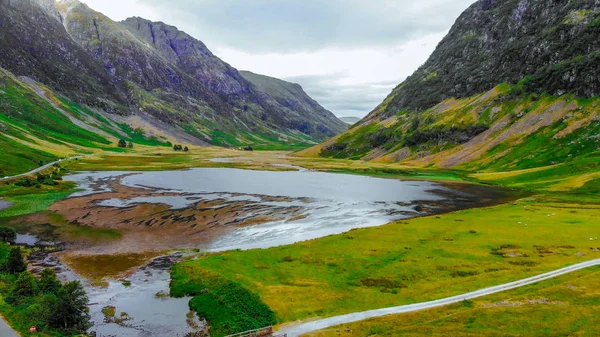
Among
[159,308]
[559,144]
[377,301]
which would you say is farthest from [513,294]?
[559,144]

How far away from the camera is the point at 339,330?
3575 centimetres

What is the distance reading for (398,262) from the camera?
5688 cm

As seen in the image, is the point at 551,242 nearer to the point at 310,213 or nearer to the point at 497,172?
the point at 310,213

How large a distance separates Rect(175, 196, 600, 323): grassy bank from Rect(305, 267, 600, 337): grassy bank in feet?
13.7

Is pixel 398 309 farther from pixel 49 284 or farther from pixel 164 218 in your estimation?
pixel 164 218

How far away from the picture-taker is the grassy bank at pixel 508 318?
33.1 metres

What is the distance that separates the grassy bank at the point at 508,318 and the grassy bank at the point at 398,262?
4170 mm

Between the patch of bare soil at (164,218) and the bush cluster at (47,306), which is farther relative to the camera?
the patch of bare soil at (164,218)

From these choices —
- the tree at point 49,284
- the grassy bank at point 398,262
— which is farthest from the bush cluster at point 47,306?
the grassy bank at point 398,262

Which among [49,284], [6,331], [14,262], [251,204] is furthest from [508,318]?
[251,204]

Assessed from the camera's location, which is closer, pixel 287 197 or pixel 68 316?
pixel 68 316

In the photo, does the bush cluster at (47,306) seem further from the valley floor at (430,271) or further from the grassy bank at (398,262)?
the grassy bank at (398,262)

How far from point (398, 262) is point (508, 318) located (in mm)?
21959

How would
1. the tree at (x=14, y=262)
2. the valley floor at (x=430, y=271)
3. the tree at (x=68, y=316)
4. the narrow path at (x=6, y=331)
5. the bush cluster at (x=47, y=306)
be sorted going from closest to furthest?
the narrow path at (x=6, y=331), the valley floor at (x=430, y=271), the bush cluster at (x=47, y=306), the tree at (x=68, y=316), the tree at (x=14, y=262)
